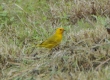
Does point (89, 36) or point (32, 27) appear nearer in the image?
point (89, 36)

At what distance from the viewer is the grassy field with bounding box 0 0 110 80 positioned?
5004mm

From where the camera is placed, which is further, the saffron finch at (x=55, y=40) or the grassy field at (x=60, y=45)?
the saffron finch at (x=55, y=40)

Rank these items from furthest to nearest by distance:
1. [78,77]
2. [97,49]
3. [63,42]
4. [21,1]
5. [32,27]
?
[21,1] < [32,27] < [63,42] < [97,49] < [78,77]

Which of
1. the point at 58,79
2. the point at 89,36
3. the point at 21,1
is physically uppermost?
the point at 21,1

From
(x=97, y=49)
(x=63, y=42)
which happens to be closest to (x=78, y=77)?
(x=97, y=49)

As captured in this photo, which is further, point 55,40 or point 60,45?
point 60,45

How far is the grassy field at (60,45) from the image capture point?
5004mm

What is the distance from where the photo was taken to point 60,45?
5492 mm

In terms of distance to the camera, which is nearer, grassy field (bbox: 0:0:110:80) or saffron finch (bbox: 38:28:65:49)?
grassy field (bbox: 0:0:110:80)

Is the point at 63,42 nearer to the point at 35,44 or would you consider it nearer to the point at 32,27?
the point at 35,44

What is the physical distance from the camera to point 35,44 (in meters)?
5.87

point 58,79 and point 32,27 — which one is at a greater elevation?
point 32,27

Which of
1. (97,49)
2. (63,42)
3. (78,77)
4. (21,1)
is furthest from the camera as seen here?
(21,1)

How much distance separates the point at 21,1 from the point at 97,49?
2.29 meters
